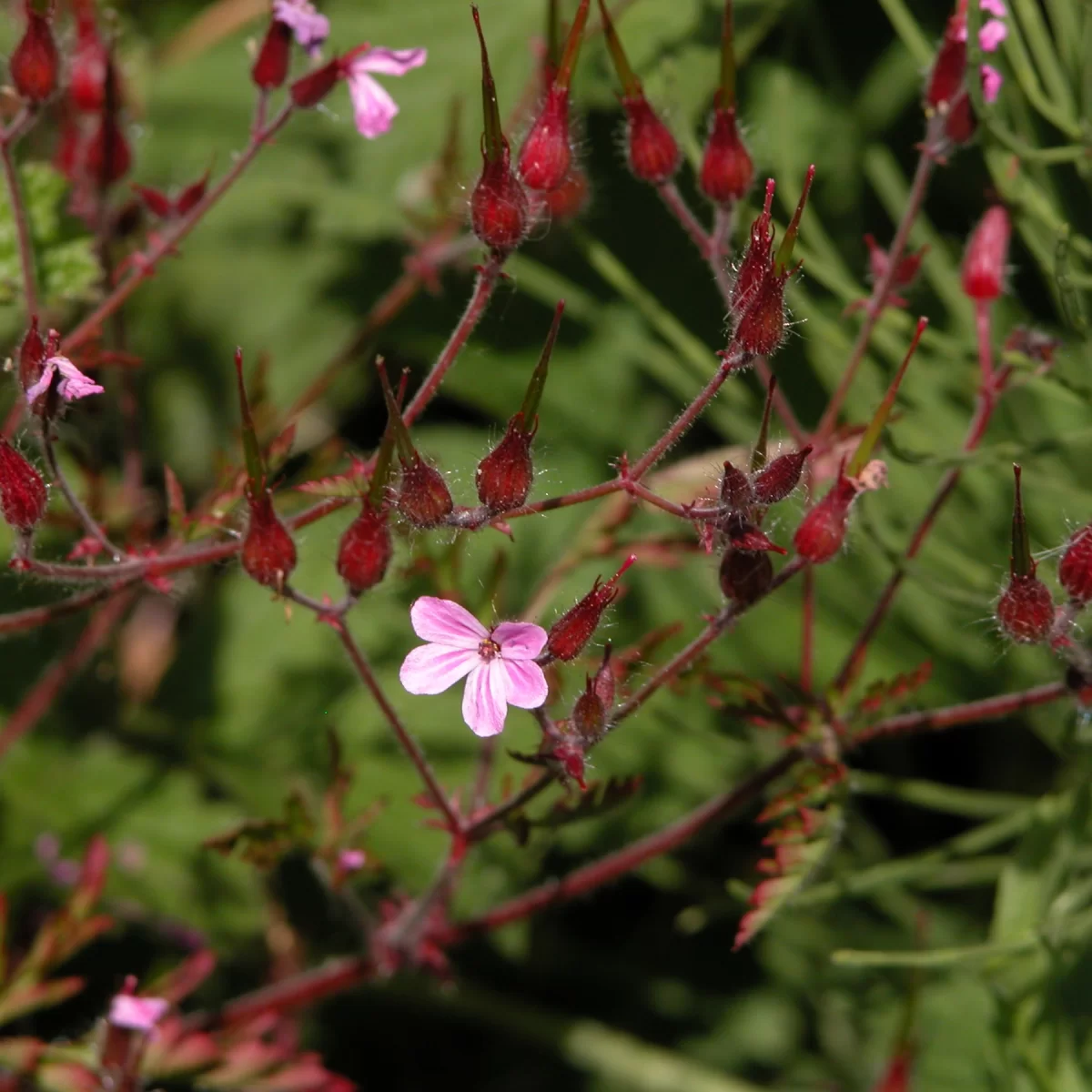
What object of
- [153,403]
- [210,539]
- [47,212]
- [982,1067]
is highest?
[153,403]

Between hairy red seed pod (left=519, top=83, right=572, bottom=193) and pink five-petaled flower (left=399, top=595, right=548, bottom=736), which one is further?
hairy red seed pod (left=519, top=83, right=572, bottom=193)

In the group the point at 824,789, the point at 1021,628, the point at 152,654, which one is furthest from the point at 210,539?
the point at 152,654

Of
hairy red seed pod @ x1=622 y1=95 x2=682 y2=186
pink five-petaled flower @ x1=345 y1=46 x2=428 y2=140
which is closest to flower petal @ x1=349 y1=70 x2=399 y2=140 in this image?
pink five-petaled flower @ x1=345 y1=46 x2=428 y2=140

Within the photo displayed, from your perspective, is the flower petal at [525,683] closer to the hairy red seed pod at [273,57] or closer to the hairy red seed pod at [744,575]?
the hairy red seed pod at [744,575]

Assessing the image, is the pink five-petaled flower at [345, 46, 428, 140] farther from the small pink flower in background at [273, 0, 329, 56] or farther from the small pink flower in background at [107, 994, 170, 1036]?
the small pink flower in background at [107, 994, 170, 1036]

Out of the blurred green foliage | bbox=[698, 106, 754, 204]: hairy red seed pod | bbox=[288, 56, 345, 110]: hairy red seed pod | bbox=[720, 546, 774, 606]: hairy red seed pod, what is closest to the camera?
bbox=[720, 546, 774, 606]: hairy red seed pod

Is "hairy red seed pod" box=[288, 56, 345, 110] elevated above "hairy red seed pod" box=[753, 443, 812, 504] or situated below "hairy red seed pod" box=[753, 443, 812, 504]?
above

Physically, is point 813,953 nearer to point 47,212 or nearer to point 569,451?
point 569,451
